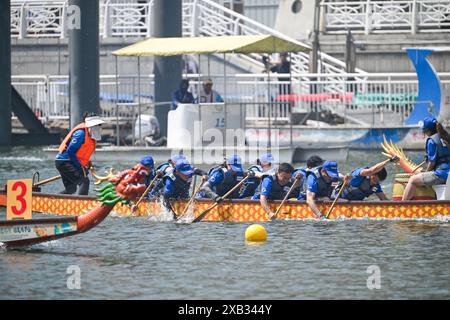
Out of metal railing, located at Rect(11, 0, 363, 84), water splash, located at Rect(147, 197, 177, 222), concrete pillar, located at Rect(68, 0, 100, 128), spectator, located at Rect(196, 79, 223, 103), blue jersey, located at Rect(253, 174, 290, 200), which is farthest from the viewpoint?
metal railing, located at Rect(11, 0, 363, 84)

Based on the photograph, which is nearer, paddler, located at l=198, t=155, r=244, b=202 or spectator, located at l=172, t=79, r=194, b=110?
paddler, located at l=198, t=155, r=244, b=202

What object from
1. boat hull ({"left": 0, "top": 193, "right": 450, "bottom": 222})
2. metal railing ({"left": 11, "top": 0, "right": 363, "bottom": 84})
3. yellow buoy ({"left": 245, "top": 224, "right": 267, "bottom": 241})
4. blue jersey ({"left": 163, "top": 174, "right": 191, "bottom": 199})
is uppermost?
metal railing ({"left": 11, "top": 0, "right": 363, "bottom": 84})

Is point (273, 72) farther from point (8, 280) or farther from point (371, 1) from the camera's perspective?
point (8, 280)

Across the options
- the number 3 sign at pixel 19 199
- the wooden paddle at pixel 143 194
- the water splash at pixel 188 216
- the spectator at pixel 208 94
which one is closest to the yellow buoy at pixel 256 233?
the water splash at pixel 188 216

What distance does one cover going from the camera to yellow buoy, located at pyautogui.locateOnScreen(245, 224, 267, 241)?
22891 mm

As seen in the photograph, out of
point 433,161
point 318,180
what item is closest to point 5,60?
point 318,180

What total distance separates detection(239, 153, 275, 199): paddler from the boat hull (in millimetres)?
616

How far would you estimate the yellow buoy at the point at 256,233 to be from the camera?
75.1 ft

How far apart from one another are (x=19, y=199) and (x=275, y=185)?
5258 millimetres

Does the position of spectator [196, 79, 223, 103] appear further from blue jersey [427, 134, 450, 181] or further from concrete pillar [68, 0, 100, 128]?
blue jersey [427, 134, 450, 181]

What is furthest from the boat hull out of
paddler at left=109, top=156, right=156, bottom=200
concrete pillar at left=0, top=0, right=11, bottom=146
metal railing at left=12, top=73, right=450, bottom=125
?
concrete pillar at left=0, top=0, right=11, bottom=146

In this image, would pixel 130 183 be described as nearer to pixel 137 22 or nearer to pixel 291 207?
pixel 291 207
